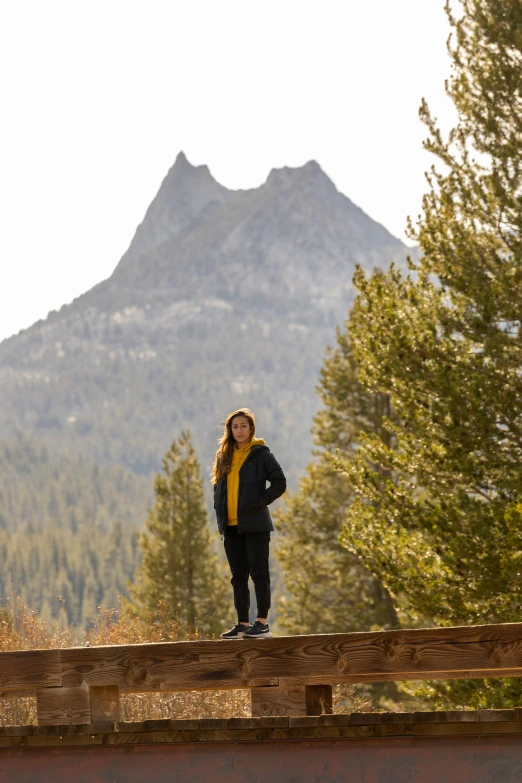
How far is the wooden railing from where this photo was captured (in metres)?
5.89

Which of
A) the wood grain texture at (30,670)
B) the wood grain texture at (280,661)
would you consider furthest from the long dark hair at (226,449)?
the wood grain texture at (30,670)

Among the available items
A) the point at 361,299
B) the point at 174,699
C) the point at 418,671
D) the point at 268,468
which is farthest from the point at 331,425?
the point at 418,671

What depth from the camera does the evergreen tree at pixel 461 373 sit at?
1248 centimetres

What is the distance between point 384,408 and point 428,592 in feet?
54.5

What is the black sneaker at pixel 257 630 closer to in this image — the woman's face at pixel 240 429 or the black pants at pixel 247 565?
the black pants at pixel 247 565

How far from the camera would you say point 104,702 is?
6.21 metres

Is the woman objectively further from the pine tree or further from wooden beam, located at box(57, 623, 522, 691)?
the pine tree

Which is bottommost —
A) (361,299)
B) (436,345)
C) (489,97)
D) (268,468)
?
(268,468)

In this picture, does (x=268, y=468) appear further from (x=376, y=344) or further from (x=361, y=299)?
(x=361, y=299)

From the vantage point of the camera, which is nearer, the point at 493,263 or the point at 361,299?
the point at 493,263

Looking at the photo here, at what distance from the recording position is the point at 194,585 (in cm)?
3928

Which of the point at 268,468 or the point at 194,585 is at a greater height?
the point at 268,468

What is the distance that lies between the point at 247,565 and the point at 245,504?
0.68 metres

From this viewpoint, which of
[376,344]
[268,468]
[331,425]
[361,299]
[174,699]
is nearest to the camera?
[268,468]
